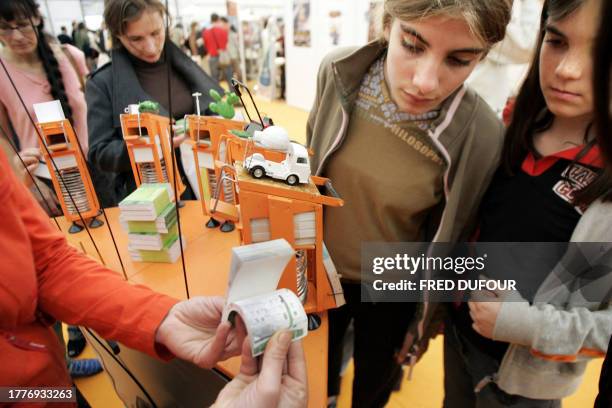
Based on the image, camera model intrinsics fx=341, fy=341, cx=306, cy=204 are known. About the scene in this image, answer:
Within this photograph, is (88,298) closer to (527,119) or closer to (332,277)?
(332,277)

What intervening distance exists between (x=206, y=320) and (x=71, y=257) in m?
0.29

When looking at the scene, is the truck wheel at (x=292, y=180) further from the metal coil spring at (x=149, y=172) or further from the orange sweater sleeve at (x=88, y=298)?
the metal coil spring at (x=149, y=172)

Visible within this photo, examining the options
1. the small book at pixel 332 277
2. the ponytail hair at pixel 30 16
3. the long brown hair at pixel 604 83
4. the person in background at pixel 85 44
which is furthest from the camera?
the person in background at pixel 85 44

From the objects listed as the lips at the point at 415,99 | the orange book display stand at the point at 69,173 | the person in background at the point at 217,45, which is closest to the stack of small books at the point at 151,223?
the orange book display stand at the point at 69,173

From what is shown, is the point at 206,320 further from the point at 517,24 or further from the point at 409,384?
the point at 517,24

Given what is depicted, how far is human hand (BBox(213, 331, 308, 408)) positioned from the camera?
41 centimetres

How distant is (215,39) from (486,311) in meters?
6.15

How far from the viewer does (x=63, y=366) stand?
0.59 metres

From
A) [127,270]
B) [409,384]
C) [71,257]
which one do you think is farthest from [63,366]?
[409,384]

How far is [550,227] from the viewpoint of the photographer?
0.67m

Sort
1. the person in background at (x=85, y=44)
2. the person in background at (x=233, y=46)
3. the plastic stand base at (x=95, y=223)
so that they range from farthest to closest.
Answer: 1. the person in background at (x=233, y=46)
2. the person in background at (x=85, y=44)
3. the plastic stand base at (x=95, y=223)

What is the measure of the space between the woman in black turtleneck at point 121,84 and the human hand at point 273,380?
76 centimetres

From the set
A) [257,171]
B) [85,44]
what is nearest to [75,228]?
[257,171]

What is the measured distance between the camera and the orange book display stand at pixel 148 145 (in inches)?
38.2
